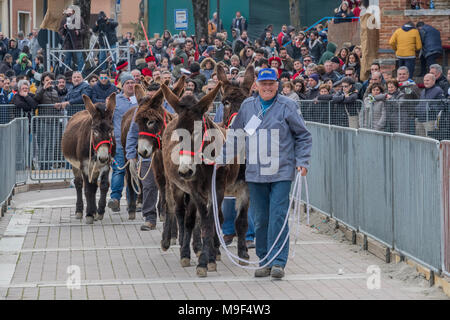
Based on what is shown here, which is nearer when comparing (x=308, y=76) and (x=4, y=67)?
(x=308, y=76)

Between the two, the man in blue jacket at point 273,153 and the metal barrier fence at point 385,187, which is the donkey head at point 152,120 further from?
the metal barrier fence at point 385,187

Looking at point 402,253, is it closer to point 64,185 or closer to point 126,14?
point 64,185

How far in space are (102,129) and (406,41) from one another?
34.7 feet

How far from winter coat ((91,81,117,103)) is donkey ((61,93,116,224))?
283 cm

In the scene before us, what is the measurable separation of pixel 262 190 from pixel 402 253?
1.77 meters

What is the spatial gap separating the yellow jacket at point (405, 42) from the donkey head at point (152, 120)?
11.6m

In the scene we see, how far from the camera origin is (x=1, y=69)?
30609 mm

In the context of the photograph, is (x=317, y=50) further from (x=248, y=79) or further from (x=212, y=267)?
(x=212, y=267)

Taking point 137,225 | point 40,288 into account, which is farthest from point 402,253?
point 137,225

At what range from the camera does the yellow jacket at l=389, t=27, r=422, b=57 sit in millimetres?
22906

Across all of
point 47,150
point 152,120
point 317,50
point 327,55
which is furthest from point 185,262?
point 317,50

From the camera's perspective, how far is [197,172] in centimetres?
1069

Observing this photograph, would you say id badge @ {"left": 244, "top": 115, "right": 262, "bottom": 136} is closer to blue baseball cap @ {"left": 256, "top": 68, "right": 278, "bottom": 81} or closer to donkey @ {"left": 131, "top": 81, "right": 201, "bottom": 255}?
blue baseball cap @ {"left": 256, "top": 68, "right": 278, "bottom": 81}

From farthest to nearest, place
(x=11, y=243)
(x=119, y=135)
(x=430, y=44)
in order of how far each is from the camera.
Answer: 1. (x=430, y=44)
2. (x=119, y=135)
3. (x=11, y=243)
